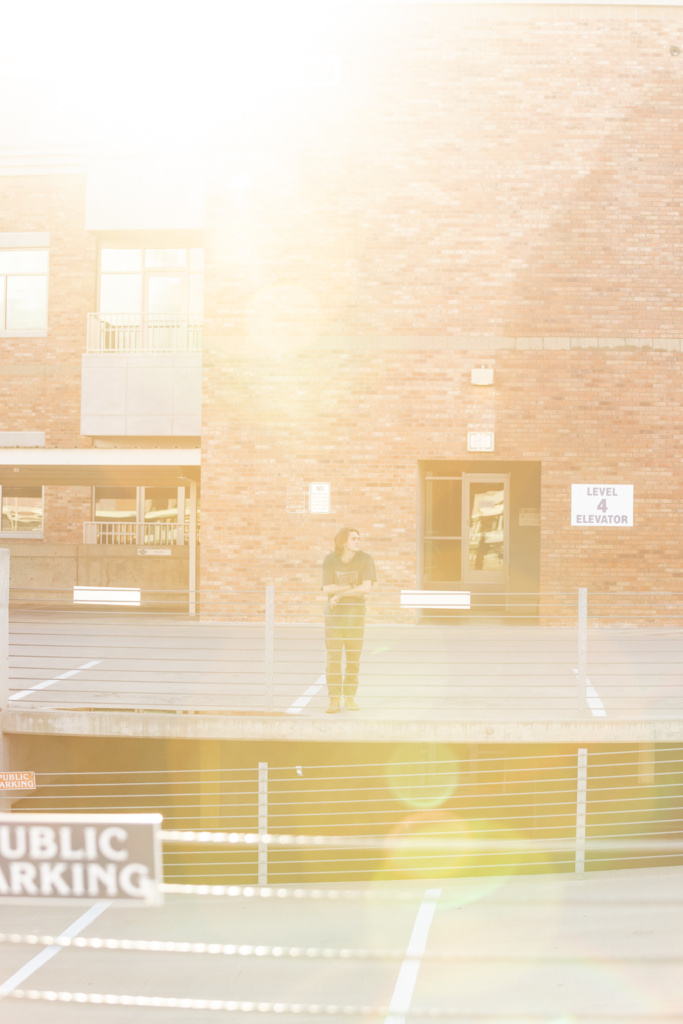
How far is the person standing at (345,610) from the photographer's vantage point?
28.1 ft

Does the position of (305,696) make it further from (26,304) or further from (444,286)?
(26,304)

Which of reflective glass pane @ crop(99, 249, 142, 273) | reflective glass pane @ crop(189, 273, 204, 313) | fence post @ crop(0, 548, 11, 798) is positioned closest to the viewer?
fence post @ crop(0, 548, 11, 798)

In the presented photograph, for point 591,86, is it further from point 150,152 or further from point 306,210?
point 150,152

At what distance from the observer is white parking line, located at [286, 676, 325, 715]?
850 centimetres

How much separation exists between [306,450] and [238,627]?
111 inches

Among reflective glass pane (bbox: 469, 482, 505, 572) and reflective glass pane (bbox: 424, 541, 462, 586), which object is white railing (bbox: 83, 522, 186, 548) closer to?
reflective glass pane (bbox: 424, 541, 462, 586)

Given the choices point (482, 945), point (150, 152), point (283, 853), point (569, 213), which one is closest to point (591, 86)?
point (569, 213)

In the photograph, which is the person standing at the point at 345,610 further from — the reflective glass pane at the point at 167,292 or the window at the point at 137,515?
the reflective glass pane at the point at 167,292

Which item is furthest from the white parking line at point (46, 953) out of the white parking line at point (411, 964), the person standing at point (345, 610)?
the person standing at point (345, 610)

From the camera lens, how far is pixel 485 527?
608 inches

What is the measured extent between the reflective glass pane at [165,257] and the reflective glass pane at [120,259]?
233 millimetres

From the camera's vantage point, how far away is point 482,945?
5.81 meters

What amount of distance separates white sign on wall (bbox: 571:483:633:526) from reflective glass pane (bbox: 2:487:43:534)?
1114 cm

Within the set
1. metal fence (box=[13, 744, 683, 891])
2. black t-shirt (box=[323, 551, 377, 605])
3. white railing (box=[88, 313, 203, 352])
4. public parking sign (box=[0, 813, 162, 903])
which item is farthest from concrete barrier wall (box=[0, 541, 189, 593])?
public parking sign (box=[0, 813, 162, 903])
